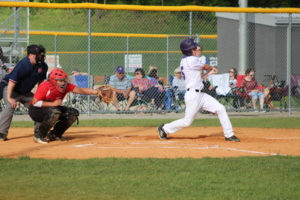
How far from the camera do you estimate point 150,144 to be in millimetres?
9922

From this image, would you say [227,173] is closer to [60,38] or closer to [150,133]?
[150,133]

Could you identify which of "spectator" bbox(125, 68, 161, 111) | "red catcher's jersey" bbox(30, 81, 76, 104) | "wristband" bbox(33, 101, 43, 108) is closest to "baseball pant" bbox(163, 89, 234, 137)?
"red catcher's jersey" bbox(30, 81, 76, 104)

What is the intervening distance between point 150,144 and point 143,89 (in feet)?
19.3

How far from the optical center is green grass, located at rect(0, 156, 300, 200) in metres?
6.04

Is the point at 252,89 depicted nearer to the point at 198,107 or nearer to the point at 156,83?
the point at 156,83

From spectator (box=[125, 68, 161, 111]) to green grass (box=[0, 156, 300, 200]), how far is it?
7.36 m

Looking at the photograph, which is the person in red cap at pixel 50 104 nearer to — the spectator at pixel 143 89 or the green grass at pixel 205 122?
the green grass at pixel 205 122

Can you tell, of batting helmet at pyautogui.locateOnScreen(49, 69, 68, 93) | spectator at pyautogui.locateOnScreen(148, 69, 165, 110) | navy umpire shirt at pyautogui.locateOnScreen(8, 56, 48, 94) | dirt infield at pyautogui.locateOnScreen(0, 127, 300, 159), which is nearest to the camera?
dirt infield at pyautogui.locateOnScreen(0, 127, 300, 159)

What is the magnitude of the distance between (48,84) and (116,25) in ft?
106

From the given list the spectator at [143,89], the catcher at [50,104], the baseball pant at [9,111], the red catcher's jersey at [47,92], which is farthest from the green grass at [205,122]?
the red catcher's jersey at [47,92]

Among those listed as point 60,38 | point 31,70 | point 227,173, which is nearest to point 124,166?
point 227,173

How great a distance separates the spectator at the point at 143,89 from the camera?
15.5 m

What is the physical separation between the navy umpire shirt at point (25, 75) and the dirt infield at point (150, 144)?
0.98 metres

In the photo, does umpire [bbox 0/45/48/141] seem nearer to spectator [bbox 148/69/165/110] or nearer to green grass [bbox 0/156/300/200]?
green grass [bbox 0/156/300/200]
